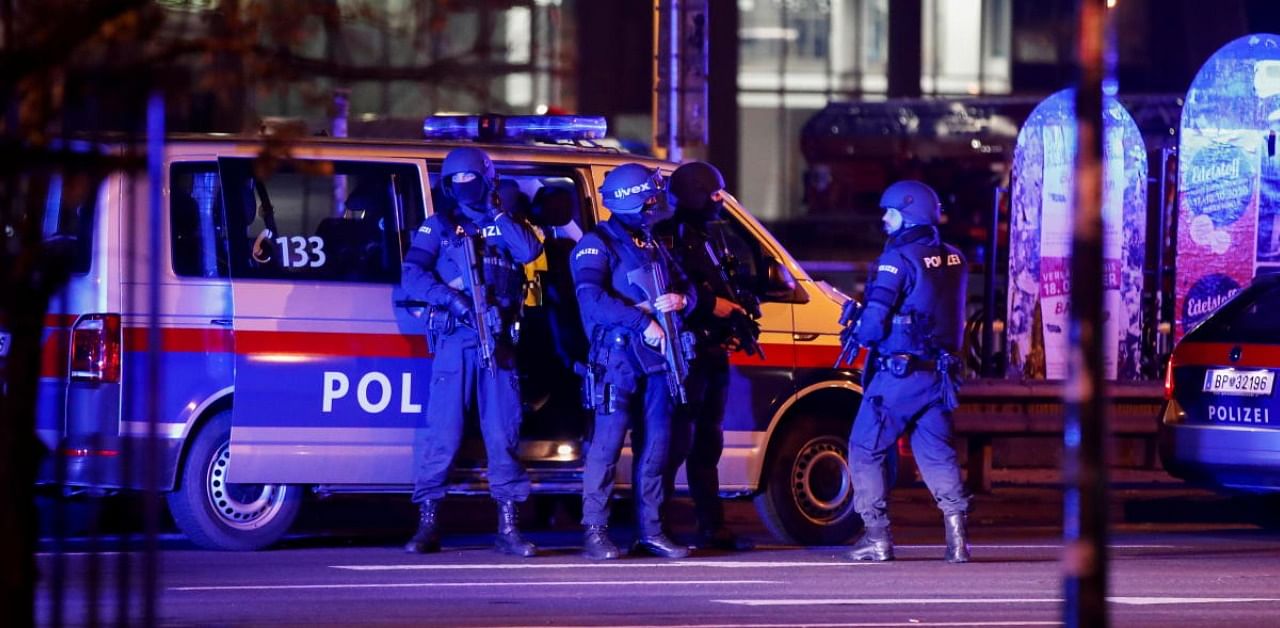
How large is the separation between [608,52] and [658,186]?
67.0 feet

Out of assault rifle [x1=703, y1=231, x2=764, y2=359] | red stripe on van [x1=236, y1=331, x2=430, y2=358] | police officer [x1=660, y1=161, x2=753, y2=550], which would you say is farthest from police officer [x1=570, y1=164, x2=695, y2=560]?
red stripe on van [x1=236, y1=331, x2=430, y2=358]

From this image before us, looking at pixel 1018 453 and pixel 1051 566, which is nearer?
pixel 1051 566

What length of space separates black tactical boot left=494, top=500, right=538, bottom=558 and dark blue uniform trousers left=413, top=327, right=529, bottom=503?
138 millimetres

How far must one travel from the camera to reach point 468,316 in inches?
361

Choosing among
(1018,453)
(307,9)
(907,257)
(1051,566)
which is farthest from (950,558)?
(307,9)

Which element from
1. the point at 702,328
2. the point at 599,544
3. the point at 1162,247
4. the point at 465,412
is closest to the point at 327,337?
the point at 465,412

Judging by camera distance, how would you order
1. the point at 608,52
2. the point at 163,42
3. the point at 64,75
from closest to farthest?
the point at 64,75
the point at 163,42
the point at 608,52

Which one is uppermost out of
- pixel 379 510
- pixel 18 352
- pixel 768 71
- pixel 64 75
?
pixel 768 71

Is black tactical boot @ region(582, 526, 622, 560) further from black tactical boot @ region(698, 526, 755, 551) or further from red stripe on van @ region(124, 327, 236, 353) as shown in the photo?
red stripe on van @ region(124, 327, 236, 353)

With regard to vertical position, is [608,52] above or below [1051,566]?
above

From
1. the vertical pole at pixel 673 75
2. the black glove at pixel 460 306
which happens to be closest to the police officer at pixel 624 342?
the black glove at pixel 460 306

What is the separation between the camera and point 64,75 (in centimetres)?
481

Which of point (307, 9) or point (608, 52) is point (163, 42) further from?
point (608, 52)

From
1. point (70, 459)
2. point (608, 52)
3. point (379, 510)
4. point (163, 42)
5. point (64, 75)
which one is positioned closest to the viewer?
point (64, 75)
